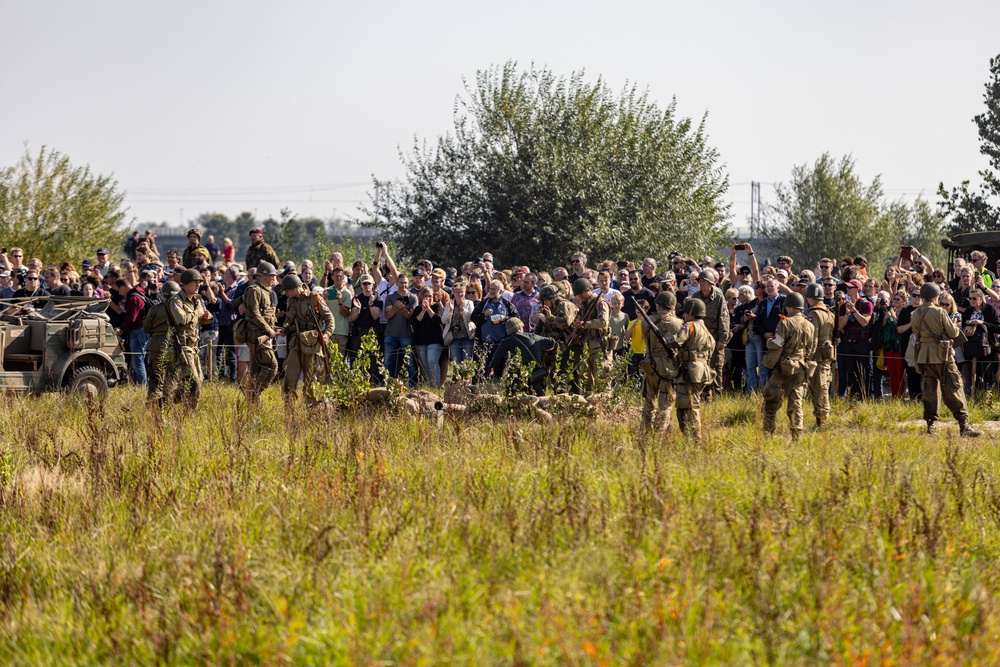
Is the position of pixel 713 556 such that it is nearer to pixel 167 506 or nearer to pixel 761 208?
pixel 167 506

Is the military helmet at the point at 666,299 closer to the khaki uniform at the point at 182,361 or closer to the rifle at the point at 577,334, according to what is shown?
the rifle at the point at 577,334

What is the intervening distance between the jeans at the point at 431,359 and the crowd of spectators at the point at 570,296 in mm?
14

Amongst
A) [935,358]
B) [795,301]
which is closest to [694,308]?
[795,301]

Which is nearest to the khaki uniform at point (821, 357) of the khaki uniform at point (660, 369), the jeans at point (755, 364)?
Result: the khaki uniform at point (660, 369)

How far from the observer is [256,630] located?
20.6 ft

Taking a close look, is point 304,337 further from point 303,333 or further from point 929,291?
point 929,291

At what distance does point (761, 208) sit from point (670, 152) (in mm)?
22399

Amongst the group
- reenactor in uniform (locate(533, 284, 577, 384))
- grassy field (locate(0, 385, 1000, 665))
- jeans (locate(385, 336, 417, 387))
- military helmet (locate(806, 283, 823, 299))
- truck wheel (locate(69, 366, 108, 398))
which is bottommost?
grassy field (locate(0, 385, 1000, 665))

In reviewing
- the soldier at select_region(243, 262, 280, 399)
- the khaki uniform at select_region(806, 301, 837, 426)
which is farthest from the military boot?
the soldier at select_region(243, 262, 280, 399)

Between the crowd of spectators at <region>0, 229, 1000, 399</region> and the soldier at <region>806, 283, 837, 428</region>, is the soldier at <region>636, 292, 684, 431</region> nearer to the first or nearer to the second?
the soldier at <region>806, 283, 837, 428</region>

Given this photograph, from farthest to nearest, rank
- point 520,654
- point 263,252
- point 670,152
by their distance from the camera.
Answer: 1. point 670,152
2. point 263,252
3. point 520,654

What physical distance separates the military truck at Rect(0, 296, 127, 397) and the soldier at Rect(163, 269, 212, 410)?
113 cm

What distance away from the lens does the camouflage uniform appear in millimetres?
13164

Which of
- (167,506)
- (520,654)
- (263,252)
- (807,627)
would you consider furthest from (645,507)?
(263,252)
